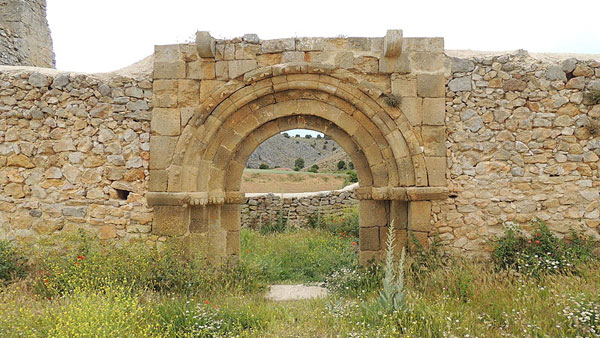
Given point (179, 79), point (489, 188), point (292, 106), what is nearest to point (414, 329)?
point (489, 188)

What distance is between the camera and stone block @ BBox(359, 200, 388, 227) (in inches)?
215

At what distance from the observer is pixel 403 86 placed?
5062 mm

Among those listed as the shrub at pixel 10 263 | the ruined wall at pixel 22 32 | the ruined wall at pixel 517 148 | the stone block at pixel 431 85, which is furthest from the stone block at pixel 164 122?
the ruined wall at pixel 22 32

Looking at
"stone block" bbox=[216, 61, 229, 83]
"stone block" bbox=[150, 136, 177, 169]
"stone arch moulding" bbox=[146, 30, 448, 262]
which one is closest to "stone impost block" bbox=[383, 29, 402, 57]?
"stone arch moulding" bbox=[146, 30, 448, 262]

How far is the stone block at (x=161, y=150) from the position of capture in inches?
203

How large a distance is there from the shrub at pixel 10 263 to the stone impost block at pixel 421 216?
17.0 feet

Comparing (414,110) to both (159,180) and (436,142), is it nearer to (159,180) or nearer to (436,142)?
(436,142)

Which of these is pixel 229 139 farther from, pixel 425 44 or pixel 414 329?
pixel 414 329

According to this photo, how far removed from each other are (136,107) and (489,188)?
500 centimetres

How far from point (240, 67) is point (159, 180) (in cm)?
193

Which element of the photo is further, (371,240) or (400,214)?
(371,240)

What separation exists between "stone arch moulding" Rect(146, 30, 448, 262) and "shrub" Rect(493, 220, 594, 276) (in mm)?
997

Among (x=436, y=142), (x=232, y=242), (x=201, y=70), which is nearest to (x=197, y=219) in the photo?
(x=232, y=242)

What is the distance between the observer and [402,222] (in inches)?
206
